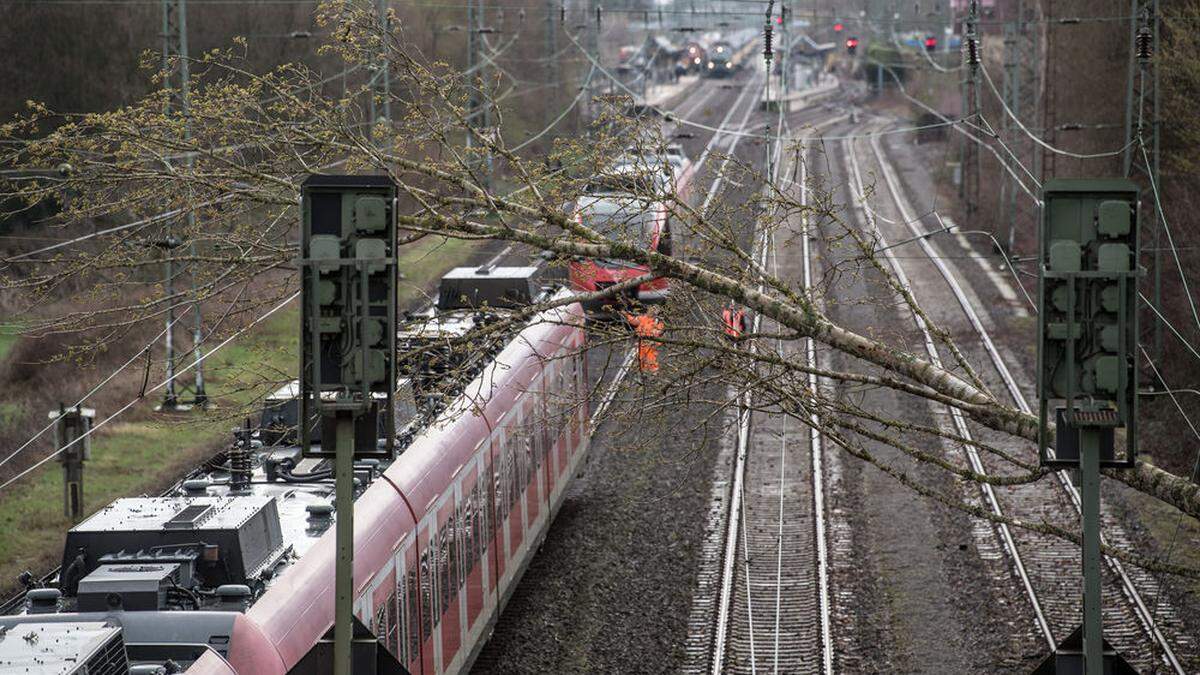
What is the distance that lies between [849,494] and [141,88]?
2120 centimetres

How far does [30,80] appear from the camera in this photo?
117 ft

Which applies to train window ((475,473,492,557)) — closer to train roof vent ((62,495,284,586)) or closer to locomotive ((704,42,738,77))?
train roof vent ((62,495,284,586))

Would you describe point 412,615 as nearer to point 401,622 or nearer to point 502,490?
point 401,622

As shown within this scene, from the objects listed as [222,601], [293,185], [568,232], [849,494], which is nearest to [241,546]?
[222,601]

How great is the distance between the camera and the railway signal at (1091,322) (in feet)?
24.3

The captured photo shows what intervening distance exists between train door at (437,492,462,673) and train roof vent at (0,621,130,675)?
17.8ft

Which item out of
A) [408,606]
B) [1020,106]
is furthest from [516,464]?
[1020,106]

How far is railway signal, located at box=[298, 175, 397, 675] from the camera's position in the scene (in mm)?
7562

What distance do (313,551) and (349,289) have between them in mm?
4642

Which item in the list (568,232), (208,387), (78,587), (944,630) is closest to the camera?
(78,587)

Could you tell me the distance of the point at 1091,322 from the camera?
755cm

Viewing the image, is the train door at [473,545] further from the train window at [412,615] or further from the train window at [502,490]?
the train window at [412,615]

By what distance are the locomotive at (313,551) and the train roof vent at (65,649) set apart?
0.04 feet

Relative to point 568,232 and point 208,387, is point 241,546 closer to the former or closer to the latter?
point 568,232
